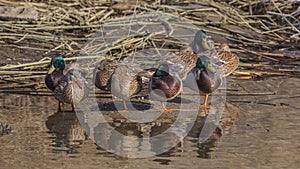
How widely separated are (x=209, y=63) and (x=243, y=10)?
3.88m

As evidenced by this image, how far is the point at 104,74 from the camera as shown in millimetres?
7840

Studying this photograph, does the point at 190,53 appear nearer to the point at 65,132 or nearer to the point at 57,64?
the point at 57,64

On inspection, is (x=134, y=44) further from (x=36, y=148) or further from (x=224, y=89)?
(x=36, y=148)

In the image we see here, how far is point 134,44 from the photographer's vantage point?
9.64m

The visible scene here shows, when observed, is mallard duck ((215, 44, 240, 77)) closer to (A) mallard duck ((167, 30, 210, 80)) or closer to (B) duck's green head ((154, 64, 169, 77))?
(A) mallard duck ((167, 30, 210, 80))

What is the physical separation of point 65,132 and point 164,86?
1302 millimetres

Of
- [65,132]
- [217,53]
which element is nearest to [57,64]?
[65,132]

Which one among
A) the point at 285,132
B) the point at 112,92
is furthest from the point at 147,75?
the point at 285,132

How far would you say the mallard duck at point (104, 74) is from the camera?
7801 mm

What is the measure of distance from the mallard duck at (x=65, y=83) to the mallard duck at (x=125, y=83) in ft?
1.12

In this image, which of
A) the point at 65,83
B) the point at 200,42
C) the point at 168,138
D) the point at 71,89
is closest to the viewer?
the point at 168,138

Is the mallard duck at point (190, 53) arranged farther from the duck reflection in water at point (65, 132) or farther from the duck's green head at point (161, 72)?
the duck reflection in water at point (65, 132)

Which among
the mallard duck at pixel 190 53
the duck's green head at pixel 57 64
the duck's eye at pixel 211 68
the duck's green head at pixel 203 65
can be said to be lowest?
the mallard duck at pixel 190 53

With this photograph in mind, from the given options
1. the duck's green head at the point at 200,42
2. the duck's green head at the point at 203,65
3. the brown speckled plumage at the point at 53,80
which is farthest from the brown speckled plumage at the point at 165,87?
the duck's green head at the point at 200,42
